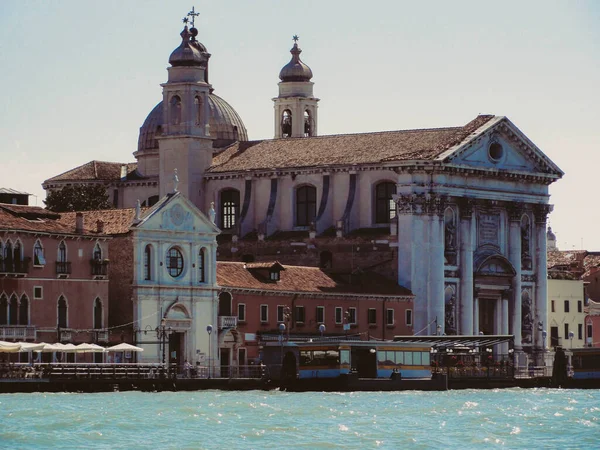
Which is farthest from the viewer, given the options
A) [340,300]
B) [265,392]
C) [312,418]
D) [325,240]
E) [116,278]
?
[325,240]

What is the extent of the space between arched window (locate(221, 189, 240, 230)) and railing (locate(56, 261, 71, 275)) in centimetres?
2367

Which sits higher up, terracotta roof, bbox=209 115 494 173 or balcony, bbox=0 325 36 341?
terracotta roof, bbox=209 115 494 173

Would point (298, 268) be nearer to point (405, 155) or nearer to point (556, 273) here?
point (405, 155)

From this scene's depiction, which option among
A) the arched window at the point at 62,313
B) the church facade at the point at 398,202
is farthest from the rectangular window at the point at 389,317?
the arched window at the point at 62,313

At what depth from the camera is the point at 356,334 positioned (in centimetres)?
9969

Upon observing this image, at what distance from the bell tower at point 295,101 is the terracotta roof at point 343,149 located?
4637 millimetres

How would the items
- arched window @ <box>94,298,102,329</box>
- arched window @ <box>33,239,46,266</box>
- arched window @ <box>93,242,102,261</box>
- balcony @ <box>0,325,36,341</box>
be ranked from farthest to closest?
arched window @ <box>93,242,102,261</box>
arched window @ <box>94,298,102,329</box>
arched window @ <box>33,239,46,266</box>
balcony @ <box>0,325,36,341</box>

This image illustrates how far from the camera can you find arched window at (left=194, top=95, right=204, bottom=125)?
10775cm

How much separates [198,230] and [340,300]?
28.4 feet

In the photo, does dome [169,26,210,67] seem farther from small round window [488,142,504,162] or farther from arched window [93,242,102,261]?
arched window [93,242,102,261]

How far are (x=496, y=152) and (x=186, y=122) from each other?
13.7m

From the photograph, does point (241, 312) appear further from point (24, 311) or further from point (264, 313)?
point (24, 311)

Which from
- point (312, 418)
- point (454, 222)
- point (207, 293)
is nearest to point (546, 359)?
point (454, 222)

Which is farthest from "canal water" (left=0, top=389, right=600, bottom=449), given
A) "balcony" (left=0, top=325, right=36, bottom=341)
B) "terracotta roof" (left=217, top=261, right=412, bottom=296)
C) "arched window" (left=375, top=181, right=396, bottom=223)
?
"arched window" (left=375, top=181, right=396, bottom=223)
